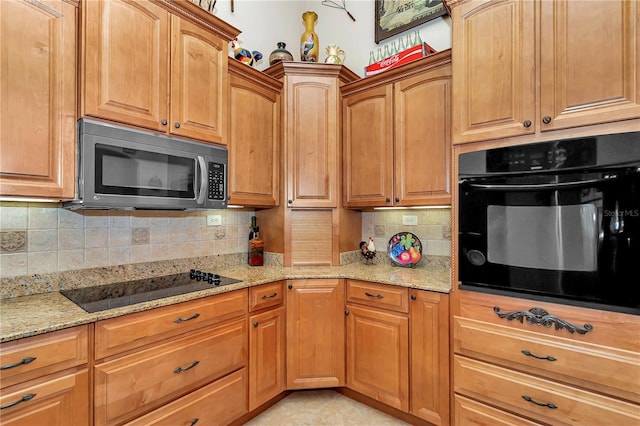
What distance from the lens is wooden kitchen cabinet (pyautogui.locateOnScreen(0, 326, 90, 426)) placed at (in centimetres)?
111

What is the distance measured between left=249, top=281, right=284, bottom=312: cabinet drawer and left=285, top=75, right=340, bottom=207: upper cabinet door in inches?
26.3

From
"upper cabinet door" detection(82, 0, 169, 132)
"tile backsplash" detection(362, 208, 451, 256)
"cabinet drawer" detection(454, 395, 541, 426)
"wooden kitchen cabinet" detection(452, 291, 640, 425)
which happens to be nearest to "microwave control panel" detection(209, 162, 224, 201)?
"upper cabinet door" detection(82, 0, 169, 132)

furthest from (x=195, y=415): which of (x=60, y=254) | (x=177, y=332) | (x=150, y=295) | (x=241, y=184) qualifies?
(x=241, y=184)

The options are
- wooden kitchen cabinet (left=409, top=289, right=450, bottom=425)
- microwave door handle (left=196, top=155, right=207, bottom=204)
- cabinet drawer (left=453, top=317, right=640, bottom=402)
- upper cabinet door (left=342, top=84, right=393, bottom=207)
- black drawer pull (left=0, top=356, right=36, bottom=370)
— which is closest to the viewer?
black drawer pull (left=0, top=356, right=36, bottom=370)

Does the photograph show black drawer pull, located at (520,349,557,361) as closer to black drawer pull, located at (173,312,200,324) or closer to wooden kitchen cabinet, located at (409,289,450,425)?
wooden kitchen cabinet, located at (409,289,450,425)

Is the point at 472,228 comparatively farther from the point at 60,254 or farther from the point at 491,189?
the point at 60,254

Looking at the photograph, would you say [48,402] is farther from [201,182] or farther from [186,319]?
[201,182]

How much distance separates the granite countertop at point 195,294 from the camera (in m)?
1.22

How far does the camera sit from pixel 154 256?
6.84 feet

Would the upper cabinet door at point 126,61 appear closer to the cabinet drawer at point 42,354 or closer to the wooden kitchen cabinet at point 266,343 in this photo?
the cabinet drawer at point 42,354

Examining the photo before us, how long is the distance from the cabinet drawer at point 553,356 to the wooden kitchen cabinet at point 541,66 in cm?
100

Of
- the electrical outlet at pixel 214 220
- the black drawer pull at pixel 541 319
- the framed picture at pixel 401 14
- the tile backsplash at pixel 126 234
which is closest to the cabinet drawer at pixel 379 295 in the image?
the black drawer pull at pixel 541 319

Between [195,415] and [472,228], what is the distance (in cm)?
182

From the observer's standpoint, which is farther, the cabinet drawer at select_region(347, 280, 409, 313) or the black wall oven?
the cabinet drawer at select_region(347, 280, 409, 313)
